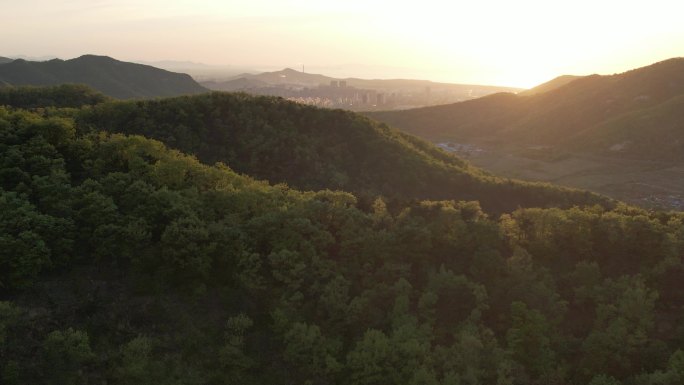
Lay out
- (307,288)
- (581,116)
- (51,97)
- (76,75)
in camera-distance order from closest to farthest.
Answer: (307,288), (51,97), (581,116), (76,75)

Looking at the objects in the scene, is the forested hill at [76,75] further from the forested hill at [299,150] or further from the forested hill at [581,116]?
the forested hill at [299,150]

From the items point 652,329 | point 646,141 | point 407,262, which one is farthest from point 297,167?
point 646,141

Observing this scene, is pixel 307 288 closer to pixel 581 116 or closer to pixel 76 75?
pixel 581 116

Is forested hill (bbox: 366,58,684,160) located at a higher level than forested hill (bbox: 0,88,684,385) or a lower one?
higher

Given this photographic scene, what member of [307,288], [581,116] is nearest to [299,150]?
[307,288]

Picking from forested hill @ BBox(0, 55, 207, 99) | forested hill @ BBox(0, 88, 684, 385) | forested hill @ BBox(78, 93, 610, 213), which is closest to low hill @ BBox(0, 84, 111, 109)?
forested hill @ BBox(78, 93, 610, 213)

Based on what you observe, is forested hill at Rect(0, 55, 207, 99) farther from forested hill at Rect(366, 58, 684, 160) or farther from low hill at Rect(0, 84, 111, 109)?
low hill at Rect(0, 84, 111, 109)

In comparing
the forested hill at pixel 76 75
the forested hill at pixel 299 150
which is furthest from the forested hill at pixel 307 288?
the forested hill at pixel 76 75
